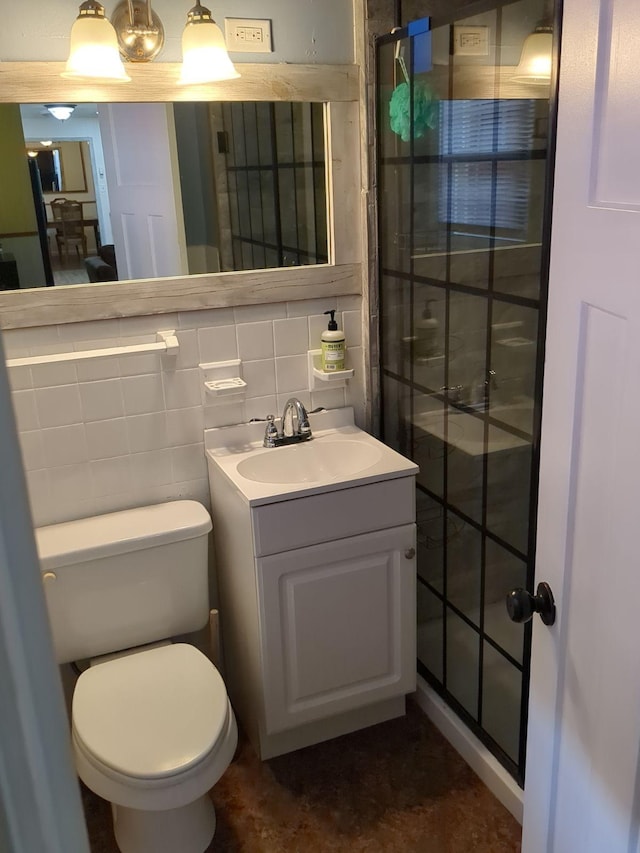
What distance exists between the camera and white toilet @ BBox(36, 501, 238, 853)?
179cm

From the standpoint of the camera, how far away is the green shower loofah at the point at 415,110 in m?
2.00

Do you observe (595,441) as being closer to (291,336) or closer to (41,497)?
(291,336)

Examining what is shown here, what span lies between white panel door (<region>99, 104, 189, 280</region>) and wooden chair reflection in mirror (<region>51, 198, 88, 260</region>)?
0.31ft

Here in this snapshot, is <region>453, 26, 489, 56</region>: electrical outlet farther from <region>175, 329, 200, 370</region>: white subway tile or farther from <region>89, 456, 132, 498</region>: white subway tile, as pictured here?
<region>89, 456, 132, 498</region>: white subway tile

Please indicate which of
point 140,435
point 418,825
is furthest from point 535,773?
point 140,435

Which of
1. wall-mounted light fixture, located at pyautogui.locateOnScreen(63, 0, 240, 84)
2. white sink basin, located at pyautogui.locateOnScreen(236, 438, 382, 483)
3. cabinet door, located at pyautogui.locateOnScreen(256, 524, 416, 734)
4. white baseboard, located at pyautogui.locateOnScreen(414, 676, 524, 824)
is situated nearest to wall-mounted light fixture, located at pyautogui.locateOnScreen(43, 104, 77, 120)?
wall-mounted light fixture, located at pyautogui.locateOnScreen(63, 0, 240, 84)

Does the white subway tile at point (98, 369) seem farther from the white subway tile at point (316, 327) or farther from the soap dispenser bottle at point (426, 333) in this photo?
the soap dispenser bottle at point (426, 333)

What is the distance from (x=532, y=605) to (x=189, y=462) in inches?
52.5

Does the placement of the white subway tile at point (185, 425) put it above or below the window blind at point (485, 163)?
below

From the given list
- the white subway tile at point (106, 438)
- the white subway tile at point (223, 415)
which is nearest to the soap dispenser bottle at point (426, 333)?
the white subway tile at point (223, 415)

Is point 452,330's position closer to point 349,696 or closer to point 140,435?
point 140,435

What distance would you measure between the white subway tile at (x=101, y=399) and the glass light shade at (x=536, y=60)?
1.28 m

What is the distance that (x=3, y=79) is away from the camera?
6.15ft

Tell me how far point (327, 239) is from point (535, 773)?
5.13 feet
